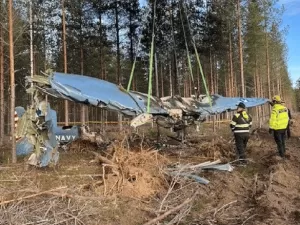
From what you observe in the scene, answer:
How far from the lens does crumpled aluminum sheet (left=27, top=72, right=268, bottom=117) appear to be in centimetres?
964

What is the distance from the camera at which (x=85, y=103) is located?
32.4 ft

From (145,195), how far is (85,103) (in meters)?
3.21

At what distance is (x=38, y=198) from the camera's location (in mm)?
6695

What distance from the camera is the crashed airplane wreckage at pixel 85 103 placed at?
9.69 m

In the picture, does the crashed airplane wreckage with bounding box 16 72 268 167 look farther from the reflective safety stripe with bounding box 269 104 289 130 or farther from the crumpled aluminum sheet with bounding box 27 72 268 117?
the reflective safety stripe with bounding box 269 104 289 130

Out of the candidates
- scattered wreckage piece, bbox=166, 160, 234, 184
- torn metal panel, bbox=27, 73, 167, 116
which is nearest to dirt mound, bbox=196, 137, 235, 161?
scattered wreckage piece, bbox=166, 160, 234, 184

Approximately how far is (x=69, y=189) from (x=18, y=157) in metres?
7.61

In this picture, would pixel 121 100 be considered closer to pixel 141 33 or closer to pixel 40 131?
pixel 40 131

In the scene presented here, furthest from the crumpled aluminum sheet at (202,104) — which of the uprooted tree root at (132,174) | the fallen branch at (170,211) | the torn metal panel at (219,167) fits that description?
the fallen branch at (170,211)

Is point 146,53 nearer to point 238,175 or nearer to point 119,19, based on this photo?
point 119,19

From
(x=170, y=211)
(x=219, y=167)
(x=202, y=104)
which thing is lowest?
(x=170, y=211)

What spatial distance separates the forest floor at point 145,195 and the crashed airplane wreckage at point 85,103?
0.70 metres

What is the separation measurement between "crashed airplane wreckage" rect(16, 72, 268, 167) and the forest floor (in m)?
0.70

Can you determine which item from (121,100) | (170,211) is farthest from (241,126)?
(170,211)
